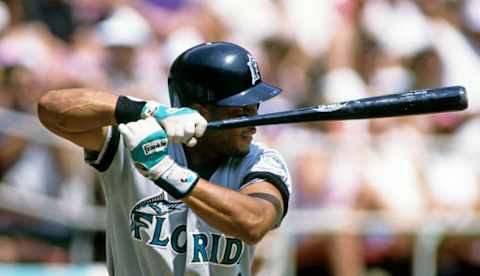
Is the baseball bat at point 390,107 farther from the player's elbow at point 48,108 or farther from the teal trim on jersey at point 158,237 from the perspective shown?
the player's elbow at point 48,108

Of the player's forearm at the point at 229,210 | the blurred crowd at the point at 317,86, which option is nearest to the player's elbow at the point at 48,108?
the player's forearm at the point at 229,210

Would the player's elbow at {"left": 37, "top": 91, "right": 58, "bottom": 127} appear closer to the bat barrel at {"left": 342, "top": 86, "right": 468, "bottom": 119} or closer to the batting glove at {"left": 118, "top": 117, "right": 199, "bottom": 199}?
the batting glove at {"left": 118, "top": 117, "right": 199, "bottom": 199}

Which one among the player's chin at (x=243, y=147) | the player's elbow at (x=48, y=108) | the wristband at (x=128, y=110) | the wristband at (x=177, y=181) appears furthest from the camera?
the player's elbow at (x=48, y=108)

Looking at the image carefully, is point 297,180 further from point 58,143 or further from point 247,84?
point 247,84

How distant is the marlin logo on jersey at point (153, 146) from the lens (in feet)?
13.3

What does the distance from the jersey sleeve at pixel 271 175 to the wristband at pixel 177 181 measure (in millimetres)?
430

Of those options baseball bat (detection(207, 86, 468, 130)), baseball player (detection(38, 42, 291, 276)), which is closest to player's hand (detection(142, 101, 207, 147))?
baseball player (detection(38, 42, 291, 276))

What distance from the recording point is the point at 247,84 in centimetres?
455

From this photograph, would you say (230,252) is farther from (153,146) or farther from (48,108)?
(48,108)

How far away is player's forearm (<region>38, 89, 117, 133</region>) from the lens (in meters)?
4.48

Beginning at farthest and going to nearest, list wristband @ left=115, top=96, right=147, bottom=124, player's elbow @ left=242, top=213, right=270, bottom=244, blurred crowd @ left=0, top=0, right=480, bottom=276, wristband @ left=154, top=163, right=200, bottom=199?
blurred crowd @ left=0, top=0, right=480, bottom=276, wristband @ left=115, top=96, right=147, bottom=124, player's elbow @ left=242, top=213, right=270, bottom=244, wristband @ left=154, top=163, right=200, bottom=199

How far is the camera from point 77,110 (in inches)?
178

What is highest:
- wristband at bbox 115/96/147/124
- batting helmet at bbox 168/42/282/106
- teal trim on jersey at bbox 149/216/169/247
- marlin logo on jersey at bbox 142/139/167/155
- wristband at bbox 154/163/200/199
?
batting helmet at bbox 168/42/282/106

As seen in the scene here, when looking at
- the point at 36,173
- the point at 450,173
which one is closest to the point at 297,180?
the point at 450,173
